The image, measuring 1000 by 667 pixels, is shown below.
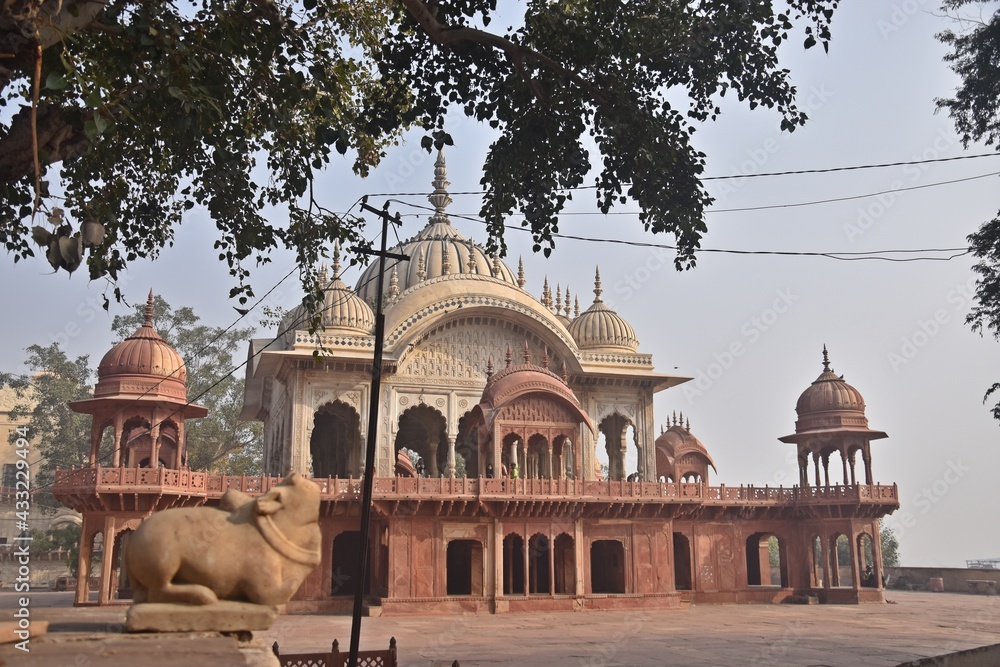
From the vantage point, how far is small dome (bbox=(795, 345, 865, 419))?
28.0 meters

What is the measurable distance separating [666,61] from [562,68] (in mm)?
1640

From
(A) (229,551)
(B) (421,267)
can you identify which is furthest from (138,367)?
(A) (229,551)

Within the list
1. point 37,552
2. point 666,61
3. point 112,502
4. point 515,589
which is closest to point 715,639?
point 515,589

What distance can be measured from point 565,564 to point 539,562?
1.85 meters

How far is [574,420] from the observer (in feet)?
74.6

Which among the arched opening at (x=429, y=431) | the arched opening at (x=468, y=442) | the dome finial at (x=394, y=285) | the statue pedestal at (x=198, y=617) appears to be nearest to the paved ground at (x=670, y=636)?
the arched opening at (x=468, y=442)

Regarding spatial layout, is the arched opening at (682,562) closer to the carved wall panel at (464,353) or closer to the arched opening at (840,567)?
the arched opening at (840,567)

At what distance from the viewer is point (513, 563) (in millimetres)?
24469

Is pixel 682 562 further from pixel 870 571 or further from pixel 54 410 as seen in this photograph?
pixel 54 410

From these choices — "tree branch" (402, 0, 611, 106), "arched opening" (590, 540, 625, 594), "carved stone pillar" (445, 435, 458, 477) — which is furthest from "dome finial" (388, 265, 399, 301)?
"tree branch" (402, 0, 611, 106)

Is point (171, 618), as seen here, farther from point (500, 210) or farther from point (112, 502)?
point (112, 502)

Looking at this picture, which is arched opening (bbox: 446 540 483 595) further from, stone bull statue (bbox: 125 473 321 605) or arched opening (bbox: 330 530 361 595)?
stone bull statue (bbox: 125 473 321 605)

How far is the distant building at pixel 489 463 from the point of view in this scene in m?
21.0

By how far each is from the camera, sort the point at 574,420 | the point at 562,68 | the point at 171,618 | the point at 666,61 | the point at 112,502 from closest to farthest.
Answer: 1. the point at 171,618
2. the point at 562,68
3. the point at 666,61
4. the point at 112,502
5. the point at 574,420
